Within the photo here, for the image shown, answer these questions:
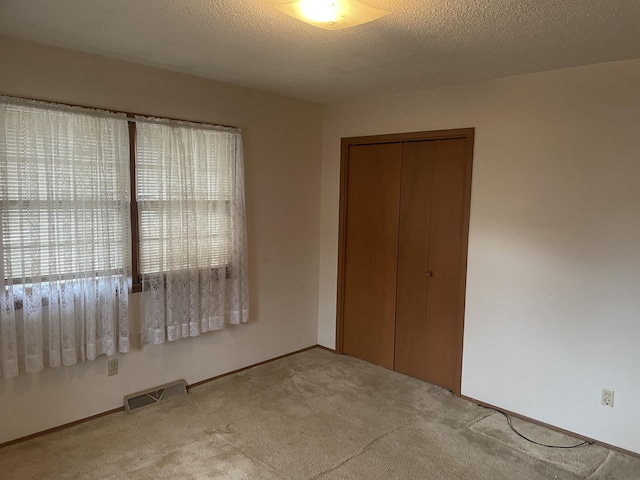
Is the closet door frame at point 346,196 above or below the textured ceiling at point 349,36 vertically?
below

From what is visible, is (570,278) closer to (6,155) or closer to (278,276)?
(278,276)

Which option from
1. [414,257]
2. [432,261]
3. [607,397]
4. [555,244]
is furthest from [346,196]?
[607,397]

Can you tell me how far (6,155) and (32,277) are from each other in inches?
27.5

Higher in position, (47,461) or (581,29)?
(581,29)

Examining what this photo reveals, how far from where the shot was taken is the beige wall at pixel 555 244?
272 centimetres

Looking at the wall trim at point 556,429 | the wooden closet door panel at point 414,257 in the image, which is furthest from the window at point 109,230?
the wall trim at point 556,429

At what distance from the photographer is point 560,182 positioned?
2.93m

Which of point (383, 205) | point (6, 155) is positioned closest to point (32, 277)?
point (6, 155)

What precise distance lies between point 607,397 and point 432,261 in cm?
144

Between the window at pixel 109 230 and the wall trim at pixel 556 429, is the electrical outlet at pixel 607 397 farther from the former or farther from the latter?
the window at pixel 109 230

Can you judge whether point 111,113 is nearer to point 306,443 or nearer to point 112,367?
point 112,367

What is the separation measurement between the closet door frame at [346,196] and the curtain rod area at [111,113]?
3.56ft

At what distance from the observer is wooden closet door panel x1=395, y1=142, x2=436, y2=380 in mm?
3664

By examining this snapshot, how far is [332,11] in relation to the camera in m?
1.79
